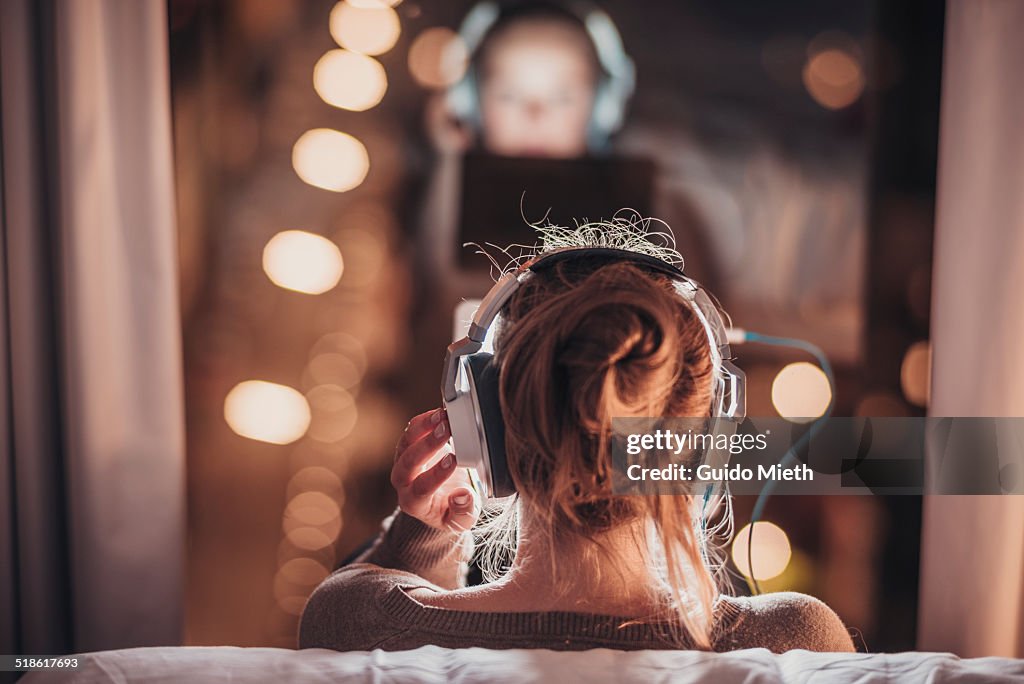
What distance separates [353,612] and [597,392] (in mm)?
322

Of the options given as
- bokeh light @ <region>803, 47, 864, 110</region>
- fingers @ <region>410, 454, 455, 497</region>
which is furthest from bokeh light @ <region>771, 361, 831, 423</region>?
fingers @ <region>410, 454, 455, 497</region>

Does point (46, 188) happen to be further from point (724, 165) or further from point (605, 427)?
point (724, 165)

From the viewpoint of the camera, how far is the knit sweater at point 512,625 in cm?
55

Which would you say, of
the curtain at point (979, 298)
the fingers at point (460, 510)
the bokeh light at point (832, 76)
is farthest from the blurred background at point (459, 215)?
the fingers at point (460, 510)

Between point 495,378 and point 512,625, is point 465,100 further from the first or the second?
point 512,625

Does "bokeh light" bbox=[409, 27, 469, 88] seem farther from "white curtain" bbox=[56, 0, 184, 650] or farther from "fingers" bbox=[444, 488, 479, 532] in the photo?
"fingers" bbox=[444, 488, 479, 532]

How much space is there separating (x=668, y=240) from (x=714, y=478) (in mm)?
832

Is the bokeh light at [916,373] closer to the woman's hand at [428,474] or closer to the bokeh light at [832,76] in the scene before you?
the bokeh light at [832,76]

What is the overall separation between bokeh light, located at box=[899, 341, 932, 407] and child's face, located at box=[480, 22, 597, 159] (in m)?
0.81

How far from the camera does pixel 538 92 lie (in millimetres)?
1314

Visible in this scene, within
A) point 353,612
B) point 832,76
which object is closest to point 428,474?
point 353,612

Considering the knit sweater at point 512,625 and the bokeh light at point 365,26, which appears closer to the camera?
the knit sweater at point 512,625

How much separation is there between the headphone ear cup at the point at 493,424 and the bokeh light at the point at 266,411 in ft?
2.91

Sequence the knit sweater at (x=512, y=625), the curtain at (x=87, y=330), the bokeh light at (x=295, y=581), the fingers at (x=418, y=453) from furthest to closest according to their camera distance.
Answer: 1. the bokeh light at (x=295, y=581)
2. the curtain at (x=87, y=330)
3. the fingers at (x=418, y=453)
4. the knit sweater at (x=512, y=625)
